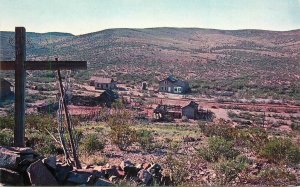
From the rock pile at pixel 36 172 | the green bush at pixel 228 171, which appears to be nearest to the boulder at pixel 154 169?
the rock pile at pixel 36 172

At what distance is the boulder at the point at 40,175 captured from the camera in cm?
451

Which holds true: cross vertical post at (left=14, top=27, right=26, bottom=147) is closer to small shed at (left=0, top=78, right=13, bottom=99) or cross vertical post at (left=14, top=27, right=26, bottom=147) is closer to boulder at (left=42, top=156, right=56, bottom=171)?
boulder at (left=42, top=156, right=56, bottom=171)

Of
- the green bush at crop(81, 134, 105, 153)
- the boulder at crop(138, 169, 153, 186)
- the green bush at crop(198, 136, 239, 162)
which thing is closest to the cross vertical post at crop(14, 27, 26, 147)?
the boulder at crop(138, 169, 153, 186)

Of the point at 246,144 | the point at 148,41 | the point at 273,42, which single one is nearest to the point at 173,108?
the point at 246,144

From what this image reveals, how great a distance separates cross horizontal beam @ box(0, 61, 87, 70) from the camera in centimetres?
512

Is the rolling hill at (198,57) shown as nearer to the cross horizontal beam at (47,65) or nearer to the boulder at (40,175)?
the cross horizontal beam at (47,65)

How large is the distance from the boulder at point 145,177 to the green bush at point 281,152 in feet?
18.7

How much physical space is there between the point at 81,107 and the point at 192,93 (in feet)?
54.4

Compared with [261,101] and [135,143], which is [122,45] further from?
[135,143]

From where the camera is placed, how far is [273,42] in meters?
75.6

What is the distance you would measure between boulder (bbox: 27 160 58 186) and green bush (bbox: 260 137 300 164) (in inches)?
279

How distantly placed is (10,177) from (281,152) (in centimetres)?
787

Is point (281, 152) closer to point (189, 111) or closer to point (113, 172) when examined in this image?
point (113, 172)

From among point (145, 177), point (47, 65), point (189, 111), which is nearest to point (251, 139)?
point (145, 177)
